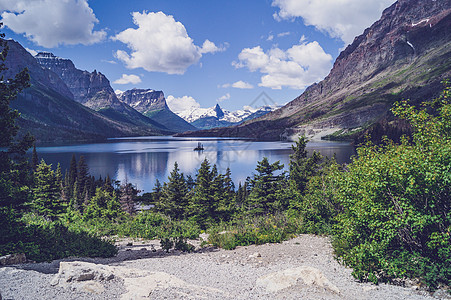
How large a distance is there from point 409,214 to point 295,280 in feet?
16.7

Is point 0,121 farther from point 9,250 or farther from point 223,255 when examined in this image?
point 223,255

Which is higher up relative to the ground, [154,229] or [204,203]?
[154,229]

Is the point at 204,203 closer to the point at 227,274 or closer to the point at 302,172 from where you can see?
the point at 302,172

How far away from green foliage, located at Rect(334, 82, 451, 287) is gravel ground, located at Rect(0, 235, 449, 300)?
0.86m

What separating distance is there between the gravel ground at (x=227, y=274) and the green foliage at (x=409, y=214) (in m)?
0.86

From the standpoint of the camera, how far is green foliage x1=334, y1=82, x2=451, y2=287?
10.1m

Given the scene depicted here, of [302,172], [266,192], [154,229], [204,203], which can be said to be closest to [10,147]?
[154,229]

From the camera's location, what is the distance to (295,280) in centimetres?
1046

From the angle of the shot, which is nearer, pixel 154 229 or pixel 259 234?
pixel 259 234

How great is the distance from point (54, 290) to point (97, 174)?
109 meters

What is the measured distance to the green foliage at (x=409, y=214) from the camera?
33.1 feet

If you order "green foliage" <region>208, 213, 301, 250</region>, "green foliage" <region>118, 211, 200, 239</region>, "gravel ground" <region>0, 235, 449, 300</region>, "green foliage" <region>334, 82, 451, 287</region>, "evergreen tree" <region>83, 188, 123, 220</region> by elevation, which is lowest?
"evergreen tree" <region>83, 188, 123, 220</region>

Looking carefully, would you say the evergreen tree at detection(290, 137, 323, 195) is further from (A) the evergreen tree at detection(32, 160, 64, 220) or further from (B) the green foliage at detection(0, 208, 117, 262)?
(A) the evergreen tree at detection(32, 160, 64, 220)

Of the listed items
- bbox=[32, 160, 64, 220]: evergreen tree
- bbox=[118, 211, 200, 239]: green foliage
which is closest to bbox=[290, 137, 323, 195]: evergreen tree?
bbox=[118, 211, 200, 239]: green foliage
